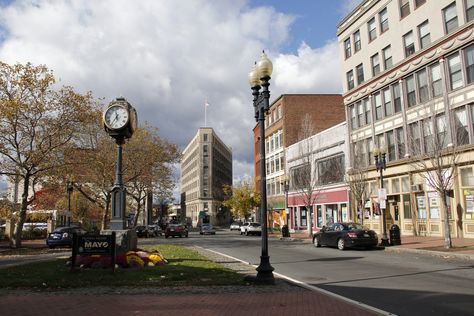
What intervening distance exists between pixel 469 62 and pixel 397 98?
7431 millimetres

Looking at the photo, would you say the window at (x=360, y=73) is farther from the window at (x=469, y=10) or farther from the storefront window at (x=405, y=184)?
the window at (x=469, y=10)

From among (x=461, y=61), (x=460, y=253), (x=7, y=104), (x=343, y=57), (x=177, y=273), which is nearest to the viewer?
(x=177, y=273)

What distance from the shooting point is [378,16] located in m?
35.5

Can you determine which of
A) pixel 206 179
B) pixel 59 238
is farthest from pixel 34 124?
pixel 206 179

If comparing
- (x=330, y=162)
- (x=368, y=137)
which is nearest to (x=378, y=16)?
(x=368, y=137)

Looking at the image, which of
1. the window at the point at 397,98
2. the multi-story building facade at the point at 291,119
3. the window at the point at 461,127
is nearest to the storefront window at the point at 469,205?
the window at the point at 461,127

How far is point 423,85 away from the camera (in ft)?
98.5

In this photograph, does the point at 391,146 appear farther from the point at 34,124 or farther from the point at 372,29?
the point at 34,124

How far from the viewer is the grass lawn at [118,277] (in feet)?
36.4

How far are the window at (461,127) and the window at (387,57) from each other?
8391mm

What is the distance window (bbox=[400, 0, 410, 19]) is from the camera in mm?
31828

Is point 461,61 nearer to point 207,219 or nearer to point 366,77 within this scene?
point 366,77

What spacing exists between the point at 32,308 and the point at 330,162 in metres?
37.3

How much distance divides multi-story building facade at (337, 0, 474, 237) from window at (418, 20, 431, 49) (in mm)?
64
